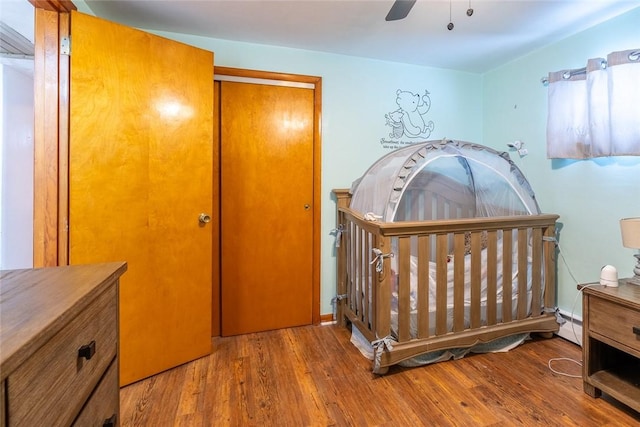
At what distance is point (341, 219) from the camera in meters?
2.61

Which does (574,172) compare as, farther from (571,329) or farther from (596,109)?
(571,329)

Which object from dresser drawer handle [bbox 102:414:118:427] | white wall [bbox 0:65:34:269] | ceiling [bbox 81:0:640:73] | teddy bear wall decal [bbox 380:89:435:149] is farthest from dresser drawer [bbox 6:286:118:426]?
teddy bear wall decal [bbox 380:89:435:149]

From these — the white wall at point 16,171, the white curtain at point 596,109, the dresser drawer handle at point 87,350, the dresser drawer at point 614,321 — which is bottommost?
the dresser drawer at point 614,321

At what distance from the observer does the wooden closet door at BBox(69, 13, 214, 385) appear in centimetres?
163

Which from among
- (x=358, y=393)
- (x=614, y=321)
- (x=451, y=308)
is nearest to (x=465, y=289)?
(x=451, y=308)

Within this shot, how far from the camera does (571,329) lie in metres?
2.26

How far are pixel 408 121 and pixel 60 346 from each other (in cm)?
278

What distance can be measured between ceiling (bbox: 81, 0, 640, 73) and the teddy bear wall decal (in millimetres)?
382

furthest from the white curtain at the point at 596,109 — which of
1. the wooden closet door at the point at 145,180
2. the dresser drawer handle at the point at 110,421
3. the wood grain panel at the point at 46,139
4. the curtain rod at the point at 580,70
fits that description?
the wood grain panel at the point at 46,139

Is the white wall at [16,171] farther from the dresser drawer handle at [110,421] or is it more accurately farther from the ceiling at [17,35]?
the dresser drawer handle at [110,421]

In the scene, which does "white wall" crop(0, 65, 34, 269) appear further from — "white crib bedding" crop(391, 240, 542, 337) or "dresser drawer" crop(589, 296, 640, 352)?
"dresser drawer" crop(589, 296, 640, 352)

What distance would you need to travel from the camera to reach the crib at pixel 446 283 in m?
1.87

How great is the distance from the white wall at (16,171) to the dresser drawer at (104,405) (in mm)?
1110

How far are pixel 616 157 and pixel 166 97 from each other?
2.80m
